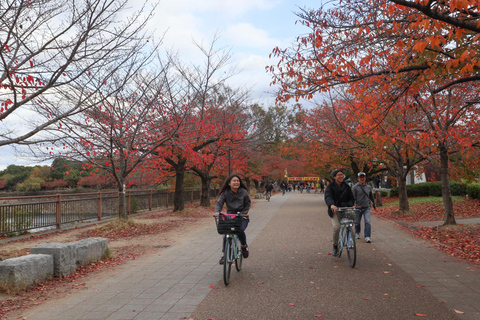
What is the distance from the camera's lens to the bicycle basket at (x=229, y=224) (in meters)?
5.85

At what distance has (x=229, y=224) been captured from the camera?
19.2 ft

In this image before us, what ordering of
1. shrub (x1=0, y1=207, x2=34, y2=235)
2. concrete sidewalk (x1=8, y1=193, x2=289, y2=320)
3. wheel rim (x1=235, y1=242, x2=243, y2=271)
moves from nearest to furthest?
concrete sidewalk (x1=8, y1=193, x2=289, y2=320)
wheel rim (x1=235, y1=242, x2=243, y2=271)
shrub (x1=0, y1=207, x2=34, y2=235)

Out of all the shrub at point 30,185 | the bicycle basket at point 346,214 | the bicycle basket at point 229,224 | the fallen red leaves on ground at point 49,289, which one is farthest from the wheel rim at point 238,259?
the shrub at point 30,185

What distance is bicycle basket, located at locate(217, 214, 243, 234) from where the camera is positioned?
19.2 ft

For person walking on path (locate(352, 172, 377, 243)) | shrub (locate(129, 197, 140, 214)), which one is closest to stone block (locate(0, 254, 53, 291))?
person walking on path (locate(352, 172, 377, 243))

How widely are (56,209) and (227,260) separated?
31.6 feet

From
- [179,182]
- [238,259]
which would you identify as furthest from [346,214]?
[179,182]

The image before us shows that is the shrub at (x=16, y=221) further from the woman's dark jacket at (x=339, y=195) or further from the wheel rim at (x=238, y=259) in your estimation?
the woman's dark jacket at (x=339, y=195)

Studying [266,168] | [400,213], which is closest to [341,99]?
[400,213]

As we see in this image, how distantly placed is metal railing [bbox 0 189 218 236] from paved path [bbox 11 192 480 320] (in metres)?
5.52

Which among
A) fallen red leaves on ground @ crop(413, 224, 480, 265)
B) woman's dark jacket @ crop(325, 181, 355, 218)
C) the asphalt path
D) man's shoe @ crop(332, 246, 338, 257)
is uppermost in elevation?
woman's dark jacket @ crop(325, 181, 355, 218)

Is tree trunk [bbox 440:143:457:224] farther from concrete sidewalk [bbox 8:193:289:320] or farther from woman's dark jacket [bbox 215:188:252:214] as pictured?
woman's dark jacket [bbox 215:188:252:214]

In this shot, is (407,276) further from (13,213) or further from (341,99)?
(341,99)

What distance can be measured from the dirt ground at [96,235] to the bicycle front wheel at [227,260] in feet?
7.39
